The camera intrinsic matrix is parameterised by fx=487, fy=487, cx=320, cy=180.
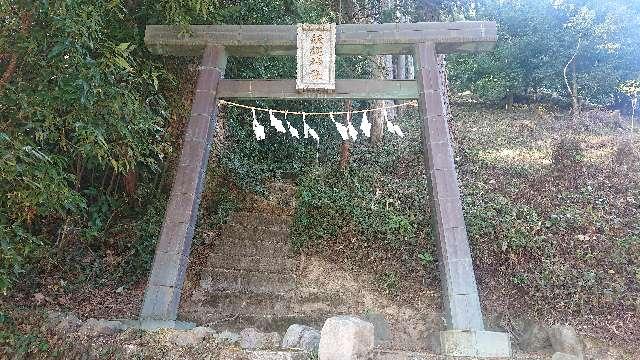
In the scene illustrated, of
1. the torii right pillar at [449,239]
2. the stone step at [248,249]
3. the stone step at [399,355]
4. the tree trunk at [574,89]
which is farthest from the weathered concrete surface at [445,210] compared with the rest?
the tree trunk at [574,89]

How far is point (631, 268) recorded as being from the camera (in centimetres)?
598

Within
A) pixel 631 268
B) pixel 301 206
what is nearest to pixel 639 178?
pixel 631 268

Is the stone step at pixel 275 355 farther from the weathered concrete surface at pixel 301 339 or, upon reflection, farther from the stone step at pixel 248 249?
the stone step at pixel 248 249

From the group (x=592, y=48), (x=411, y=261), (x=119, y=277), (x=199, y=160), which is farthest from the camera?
(x=592, y=48)

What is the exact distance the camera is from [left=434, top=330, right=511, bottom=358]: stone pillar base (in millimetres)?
4473

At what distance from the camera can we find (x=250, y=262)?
757 cm

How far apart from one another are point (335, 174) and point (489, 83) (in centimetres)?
816

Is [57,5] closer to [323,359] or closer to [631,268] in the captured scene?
[323,359]

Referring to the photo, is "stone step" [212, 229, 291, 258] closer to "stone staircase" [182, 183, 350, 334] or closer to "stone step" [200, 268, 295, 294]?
"stone staircase" [182, 183, 350, 334]

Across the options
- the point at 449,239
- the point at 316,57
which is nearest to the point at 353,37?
the point at 316,57

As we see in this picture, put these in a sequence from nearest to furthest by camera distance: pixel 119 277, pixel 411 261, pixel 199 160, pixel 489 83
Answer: pixel 199 160 → pixel 119 277 → pixel 411 261 → pixel 489 83

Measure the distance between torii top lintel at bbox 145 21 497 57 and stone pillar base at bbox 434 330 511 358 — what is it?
130 inches

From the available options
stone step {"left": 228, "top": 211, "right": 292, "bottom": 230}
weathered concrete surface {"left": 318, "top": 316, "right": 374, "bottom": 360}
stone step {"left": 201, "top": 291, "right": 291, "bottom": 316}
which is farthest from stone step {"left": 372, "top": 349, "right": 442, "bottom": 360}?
stone step {"left": 228, "top": 211, "right": 292, "bottom": 230}

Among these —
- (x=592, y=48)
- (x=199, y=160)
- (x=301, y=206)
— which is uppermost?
(x=592, y=48)
